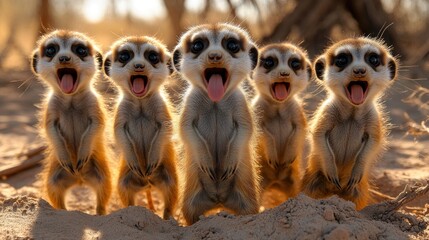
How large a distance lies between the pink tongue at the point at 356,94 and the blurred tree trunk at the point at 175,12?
5.74 m

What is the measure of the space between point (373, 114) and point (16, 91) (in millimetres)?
6701

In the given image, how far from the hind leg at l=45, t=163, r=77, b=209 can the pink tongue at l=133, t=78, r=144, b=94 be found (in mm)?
893

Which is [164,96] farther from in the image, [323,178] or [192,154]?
[323,178]

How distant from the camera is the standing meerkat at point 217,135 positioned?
14.8 ft

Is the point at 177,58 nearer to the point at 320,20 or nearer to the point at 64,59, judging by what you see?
the point at 64,59

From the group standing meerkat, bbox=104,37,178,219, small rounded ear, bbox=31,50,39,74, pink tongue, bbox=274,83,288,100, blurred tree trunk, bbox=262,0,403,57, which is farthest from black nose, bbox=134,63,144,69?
blurred tree trunk, bbox=262,0,403,57

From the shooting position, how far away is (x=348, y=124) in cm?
475

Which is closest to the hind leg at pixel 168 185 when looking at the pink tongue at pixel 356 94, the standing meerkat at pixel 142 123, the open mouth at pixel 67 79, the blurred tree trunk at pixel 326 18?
the standing meerkat at pixel 142 123

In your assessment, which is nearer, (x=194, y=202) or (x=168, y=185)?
(x=194, y=202)

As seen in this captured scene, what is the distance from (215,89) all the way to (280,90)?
35.4 inches

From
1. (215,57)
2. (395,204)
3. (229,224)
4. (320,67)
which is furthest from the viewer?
(320,67)

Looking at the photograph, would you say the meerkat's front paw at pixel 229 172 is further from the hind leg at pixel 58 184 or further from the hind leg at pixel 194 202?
the hind leg at pixel 58 184

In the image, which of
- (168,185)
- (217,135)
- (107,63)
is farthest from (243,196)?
(107,63)

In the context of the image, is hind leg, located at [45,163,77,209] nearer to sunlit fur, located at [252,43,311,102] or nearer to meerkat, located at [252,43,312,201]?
meerkat, located at [252,43,312,201]
